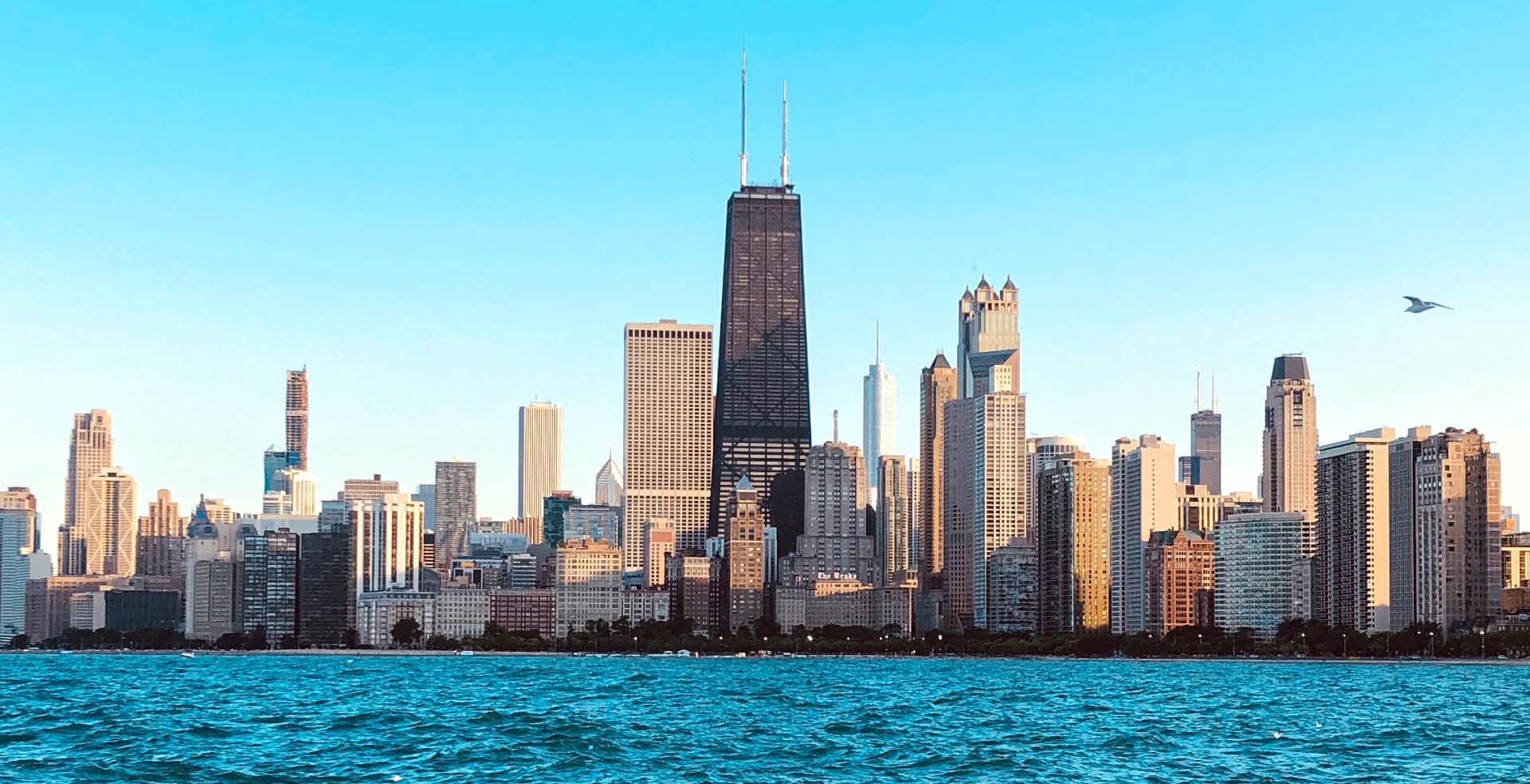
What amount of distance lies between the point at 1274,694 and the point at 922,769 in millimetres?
74592

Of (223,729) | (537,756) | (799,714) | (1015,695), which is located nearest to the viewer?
(537,756)

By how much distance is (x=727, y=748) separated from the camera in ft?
278

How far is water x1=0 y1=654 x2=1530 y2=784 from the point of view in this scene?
7556cm

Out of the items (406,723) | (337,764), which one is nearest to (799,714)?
(406,723)

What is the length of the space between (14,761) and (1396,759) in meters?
51.3

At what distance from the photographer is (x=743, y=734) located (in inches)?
3674

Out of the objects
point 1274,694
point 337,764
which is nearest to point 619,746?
point 337,764

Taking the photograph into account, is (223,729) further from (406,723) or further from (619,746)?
(619,746)

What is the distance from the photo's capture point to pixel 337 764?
2995 inches

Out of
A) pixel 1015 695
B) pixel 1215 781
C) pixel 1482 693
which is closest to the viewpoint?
pixel 1215 781

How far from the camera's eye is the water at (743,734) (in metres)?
75.6

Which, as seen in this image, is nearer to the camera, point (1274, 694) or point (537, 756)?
point (537, 756)

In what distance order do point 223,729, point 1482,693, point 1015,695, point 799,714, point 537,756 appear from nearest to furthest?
point 537,756
point 223,729
point 799,714
point 1015,695
point 1482,693

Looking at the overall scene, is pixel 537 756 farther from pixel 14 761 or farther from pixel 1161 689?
pixel 1161 689
